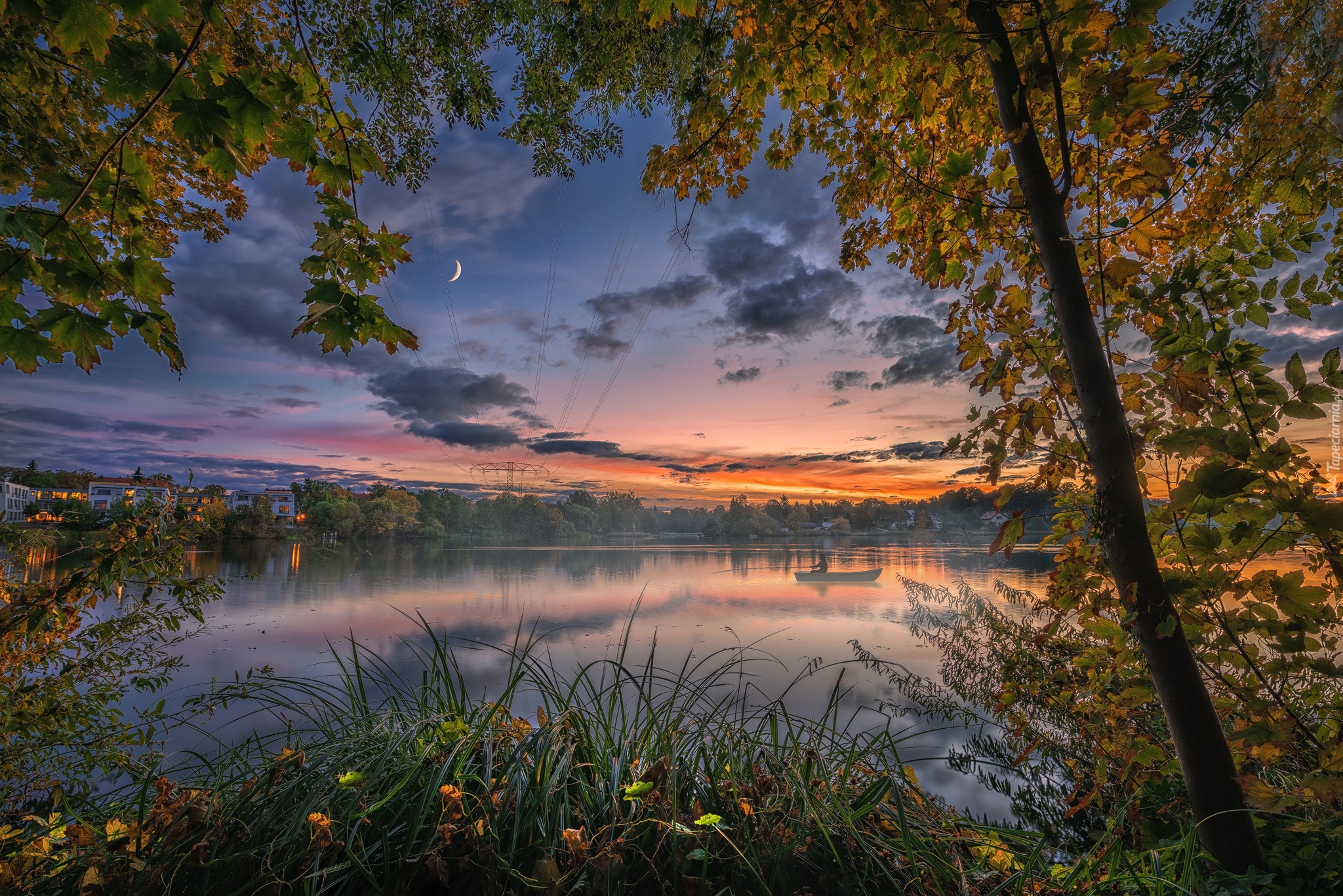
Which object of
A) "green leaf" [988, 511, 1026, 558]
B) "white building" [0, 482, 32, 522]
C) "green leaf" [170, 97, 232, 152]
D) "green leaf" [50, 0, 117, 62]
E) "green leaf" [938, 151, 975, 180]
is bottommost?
"white building" [0, 482, 32, 522]

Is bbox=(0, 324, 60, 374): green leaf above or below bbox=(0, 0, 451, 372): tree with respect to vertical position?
below

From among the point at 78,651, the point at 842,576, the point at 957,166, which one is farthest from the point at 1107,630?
the point at 842,576

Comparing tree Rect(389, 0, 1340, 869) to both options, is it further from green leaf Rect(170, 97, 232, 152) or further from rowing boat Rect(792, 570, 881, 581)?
rowing boat Rect(792, 570, 881, 581)

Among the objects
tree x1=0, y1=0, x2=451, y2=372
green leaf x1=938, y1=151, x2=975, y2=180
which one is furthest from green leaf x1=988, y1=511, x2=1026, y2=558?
tree x1=0, y1=0, x2=451, y2=372

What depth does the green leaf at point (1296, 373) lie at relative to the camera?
974mm

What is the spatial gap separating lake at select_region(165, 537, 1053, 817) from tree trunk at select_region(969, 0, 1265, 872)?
2.34 ft

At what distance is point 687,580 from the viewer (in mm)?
15461

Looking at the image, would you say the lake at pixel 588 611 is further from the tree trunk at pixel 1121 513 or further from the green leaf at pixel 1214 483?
the green leaf at pixel 1214 483

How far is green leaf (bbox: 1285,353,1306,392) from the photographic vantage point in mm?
974

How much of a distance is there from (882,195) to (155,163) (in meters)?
4.85

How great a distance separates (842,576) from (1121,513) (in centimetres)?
1603

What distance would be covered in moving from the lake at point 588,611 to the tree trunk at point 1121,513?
2.34ft

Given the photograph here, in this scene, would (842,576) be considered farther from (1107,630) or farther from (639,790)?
(639,790)

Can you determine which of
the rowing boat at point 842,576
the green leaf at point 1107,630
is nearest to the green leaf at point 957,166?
the green leaf at point 1107,630
